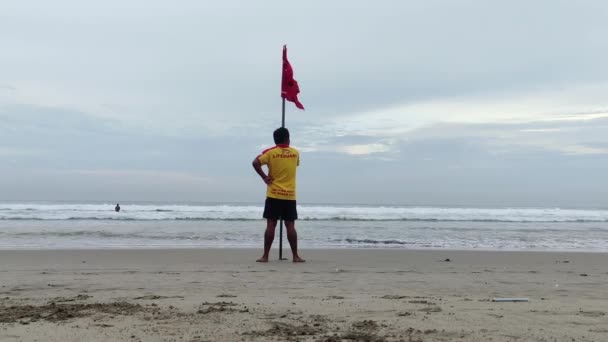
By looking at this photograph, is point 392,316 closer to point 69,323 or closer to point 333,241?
Result: point 69,323

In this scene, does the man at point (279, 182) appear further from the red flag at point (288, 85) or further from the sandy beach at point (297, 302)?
the red flag at point (288, 85)

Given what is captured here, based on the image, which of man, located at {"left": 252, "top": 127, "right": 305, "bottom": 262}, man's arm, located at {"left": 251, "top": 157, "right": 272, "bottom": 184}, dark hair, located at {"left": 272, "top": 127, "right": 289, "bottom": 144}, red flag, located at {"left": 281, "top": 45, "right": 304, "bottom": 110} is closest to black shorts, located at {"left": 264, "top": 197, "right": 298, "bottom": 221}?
man, located at {"left": 252, "top": 127, "right": 305, "bottom": 262}

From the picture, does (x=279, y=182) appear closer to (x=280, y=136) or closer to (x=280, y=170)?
(x=280, y=170)

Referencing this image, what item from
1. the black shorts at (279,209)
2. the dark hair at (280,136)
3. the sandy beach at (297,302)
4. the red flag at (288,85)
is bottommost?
the sandy beach at (297,302)

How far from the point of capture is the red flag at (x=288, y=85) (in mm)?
6957

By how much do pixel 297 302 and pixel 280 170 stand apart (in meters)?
2.83

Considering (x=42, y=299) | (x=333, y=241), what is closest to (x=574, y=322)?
(x=42, y=299)

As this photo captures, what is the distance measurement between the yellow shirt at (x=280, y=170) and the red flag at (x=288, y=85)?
972 mm

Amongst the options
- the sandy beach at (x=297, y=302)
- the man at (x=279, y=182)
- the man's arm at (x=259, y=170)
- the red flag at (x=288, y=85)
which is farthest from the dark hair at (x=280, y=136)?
the sandy beach at (x=297, y=302)

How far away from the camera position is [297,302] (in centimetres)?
363

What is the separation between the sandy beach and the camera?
9.11 feet

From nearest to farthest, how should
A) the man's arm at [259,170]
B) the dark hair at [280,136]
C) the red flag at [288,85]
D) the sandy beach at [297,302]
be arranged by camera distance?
1. the sandy beach at [297,302]
2. the man's arm at [259,170]
3. the dark hair at [280,136]
4. the red flag at [288,85]

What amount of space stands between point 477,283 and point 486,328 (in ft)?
6.79

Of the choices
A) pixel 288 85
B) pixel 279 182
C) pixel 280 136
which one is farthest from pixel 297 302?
pixel 288 85
